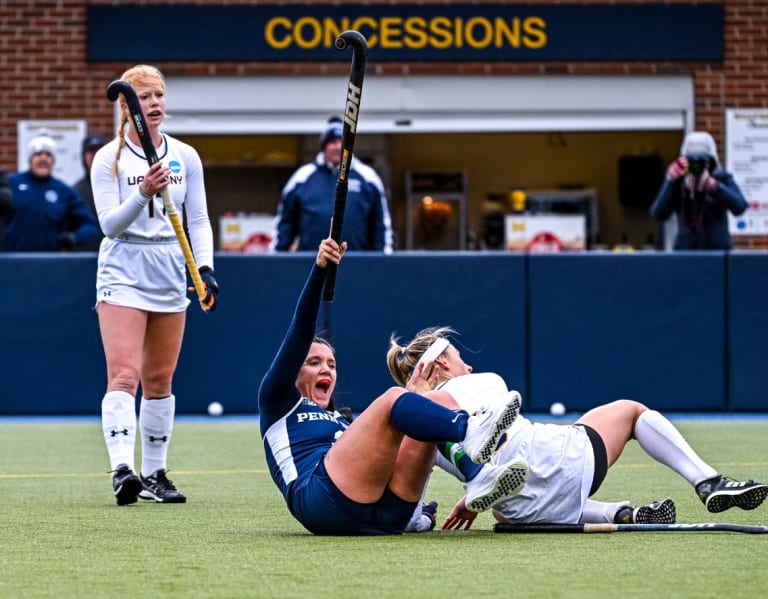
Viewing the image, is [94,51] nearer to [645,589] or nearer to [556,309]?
[556,309]

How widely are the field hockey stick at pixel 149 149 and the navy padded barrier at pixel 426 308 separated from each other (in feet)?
18.3

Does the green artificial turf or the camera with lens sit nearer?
the green artificial turf

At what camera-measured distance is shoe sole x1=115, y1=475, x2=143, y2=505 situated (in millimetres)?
7308

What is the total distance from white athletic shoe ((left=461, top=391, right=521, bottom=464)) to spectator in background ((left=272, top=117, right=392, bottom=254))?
24.2 ft

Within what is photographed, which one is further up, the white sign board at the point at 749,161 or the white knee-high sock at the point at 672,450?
the white sign board at the point at 749,161

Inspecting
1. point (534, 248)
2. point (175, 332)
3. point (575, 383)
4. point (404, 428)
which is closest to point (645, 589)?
point (404, 428)

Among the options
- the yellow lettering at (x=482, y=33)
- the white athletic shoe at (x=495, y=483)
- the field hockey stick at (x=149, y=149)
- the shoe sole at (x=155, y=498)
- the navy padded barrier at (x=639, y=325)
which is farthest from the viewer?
the yellow lettering at (x=482, y=33)

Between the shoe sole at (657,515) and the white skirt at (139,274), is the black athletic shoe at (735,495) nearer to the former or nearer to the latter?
the shoe sole at (657,515)

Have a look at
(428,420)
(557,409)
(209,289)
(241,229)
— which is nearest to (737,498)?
(428,420)

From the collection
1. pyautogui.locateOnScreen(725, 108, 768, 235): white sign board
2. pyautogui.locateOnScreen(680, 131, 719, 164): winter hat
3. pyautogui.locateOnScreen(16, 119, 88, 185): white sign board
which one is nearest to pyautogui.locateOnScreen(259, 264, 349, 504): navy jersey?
pyautogui.locateOnScreen(680, 131, 719, 164): winter hat

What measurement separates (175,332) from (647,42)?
1159cm

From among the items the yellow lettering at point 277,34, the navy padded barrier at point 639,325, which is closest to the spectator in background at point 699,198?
the navy padded barrier at point 639,325

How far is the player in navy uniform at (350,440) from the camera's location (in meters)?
5.47

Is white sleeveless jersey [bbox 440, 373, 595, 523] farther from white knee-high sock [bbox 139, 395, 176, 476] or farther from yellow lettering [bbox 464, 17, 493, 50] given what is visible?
yellow lettering [bbox 464, 17, 493, 50]
